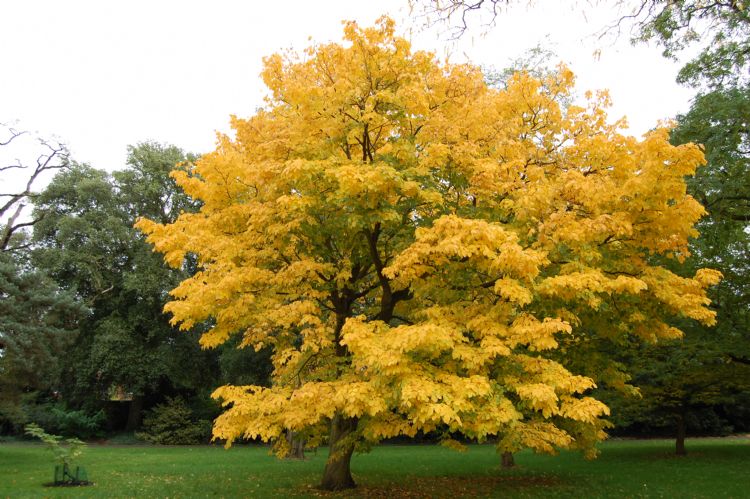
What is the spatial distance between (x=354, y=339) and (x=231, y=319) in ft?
9.69

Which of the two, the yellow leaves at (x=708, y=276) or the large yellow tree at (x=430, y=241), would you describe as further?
the yellow leaves at (x=708, y=276)

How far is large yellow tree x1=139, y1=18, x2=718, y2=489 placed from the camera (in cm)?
625

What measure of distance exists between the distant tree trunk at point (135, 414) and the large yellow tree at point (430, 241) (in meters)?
20.1

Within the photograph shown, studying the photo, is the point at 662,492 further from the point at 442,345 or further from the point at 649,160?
the point at 442,345

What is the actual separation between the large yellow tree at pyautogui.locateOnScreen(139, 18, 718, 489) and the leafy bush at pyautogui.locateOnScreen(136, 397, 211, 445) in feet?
56.3

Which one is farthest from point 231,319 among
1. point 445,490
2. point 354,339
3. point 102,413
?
point 102,413

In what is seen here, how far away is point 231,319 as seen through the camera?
8.53m

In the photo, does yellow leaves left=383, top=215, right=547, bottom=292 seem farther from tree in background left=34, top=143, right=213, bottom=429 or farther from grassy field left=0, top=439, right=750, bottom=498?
tree in background left=34, top=143, right=213, bottom=429

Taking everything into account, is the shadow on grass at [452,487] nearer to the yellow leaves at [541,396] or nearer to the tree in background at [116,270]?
the yellow leaves at [541,396]

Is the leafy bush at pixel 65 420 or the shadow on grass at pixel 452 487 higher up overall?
the leafy bush at pixel 65 420

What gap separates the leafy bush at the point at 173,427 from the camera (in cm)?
2439

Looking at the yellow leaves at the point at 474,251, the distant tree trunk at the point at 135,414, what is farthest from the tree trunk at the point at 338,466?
the distant tree trunk at the point at 135,414

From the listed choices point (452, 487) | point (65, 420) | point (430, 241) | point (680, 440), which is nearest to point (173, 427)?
point (65, 420)

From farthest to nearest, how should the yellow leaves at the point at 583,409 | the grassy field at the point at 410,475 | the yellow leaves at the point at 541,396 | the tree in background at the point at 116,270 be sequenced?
the tree in background at the point at 116,270
the grassy field at the point at 410,475
the yellow leaves at the point at 583,409
the yellow leaves at the point at 541,396
